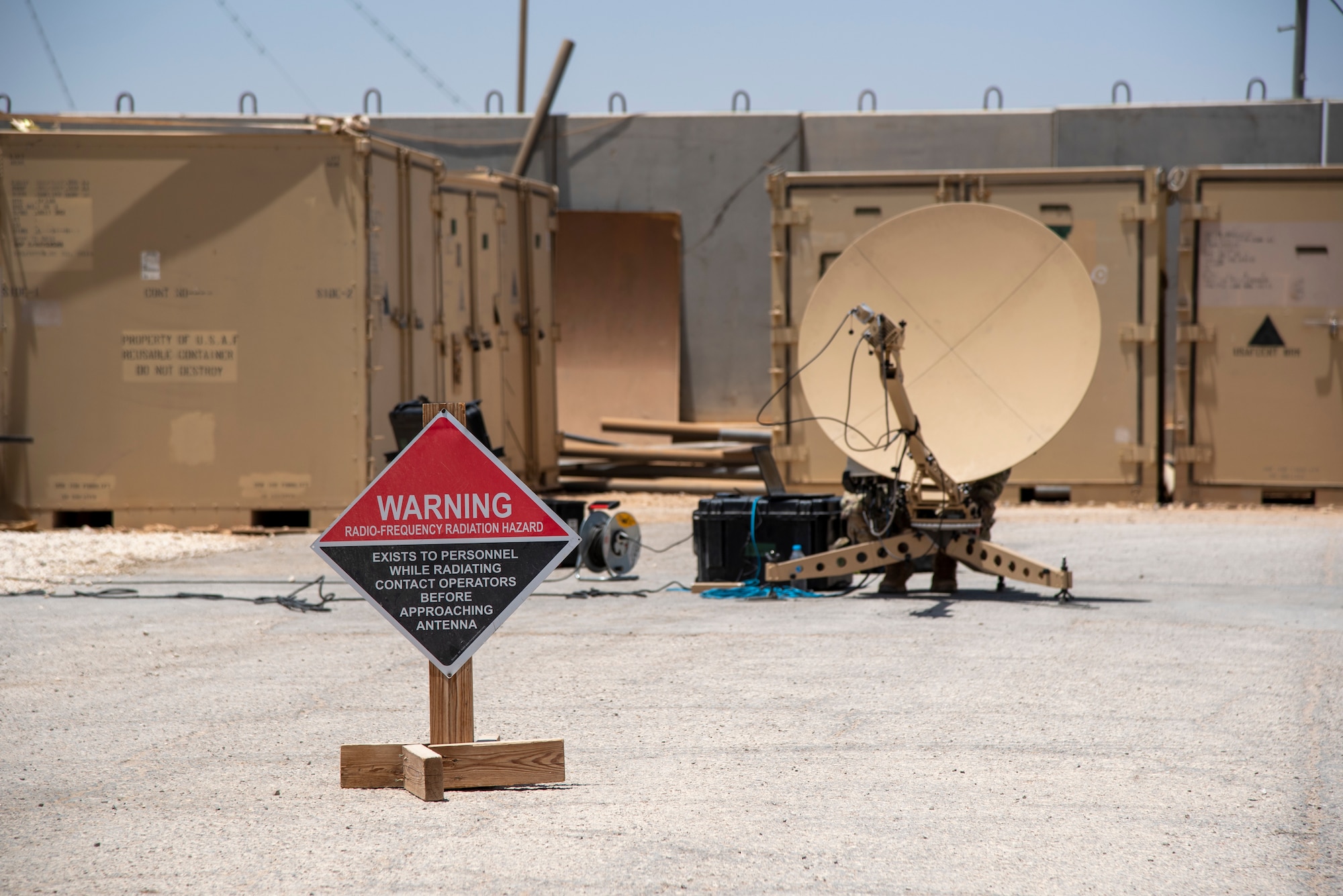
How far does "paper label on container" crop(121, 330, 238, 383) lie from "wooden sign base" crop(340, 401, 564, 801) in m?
8.21

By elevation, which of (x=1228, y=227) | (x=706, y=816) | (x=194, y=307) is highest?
(x=1228, y=227)

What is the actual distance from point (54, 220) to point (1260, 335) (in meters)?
11.3

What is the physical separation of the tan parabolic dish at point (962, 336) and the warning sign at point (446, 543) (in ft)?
14.6

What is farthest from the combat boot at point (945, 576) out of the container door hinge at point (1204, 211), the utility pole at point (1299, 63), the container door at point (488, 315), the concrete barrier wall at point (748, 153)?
the utility pole at point (1299, 63)

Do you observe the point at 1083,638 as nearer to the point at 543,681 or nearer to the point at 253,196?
the point at 543,681

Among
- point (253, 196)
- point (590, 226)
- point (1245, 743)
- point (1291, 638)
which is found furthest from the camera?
point (590, 226)

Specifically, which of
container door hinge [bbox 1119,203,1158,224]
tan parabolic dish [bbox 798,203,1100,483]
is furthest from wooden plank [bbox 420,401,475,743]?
container door hinge [bbox 1119,203,1158,224]

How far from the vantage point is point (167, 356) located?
39.3 ft

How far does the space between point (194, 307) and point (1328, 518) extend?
1041 cm

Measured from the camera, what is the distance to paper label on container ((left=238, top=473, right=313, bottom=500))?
474 inches

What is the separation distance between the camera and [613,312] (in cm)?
1953

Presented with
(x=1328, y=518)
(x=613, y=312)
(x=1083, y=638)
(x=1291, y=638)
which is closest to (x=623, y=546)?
(x=1083, y=638)

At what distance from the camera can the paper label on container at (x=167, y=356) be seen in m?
12.0

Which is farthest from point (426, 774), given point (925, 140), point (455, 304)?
point (925, 140)
